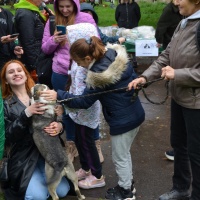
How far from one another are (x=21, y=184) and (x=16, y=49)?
2055mm

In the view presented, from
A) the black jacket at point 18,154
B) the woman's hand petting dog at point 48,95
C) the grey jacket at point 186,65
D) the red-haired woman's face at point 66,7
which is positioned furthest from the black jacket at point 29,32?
the grey jacket at point 186,65

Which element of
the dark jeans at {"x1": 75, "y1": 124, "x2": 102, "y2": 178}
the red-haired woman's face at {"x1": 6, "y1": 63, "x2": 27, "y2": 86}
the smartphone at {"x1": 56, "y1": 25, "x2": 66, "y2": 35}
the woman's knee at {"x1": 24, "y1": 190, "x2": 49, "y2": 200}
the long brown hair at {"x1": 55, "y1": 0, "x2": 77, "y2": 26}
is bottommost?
the woman's knee at {"x1": 24, "y1": 190, "x2": 49, "y2": 200}

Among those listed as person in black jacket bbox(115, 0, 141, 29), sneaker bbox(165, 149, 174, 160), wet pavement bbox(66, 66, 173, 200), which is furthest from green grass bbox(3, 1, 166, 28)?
sneaker bbox(165, 149, 174, 160)

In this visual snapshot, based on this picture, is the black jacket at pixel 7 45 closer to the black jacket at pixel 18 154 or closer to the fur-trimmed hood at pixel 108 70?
the black jacket at pixel 18 154

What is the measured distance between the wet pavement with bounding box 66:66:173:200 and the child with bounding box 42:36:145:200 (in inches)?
23.6

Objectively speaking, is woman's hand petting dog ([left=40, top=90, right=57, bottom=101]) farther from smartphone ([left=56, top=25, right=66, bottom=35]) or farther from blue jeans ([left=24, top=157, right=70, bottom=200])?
smartphone ([left=56, top=25, right=66, bottom=35])

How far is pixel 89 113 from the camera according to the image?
145 inches

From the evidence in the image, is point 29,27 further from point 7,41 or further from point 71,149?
point 71,149

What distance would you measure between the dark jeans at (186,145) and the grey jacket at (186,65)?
0.32 ft

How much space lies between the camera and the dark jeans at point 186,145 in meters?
2.94

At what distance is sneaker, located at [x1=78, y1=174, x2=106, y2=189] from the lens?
3.96m

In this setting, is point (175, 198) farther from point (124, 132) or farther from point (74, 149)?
point (74, 149)

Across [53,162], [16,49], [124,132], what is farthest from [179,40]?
[16,49]

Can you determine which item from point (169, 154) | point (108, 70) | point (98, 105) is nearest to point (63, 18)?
point (98, 105)
